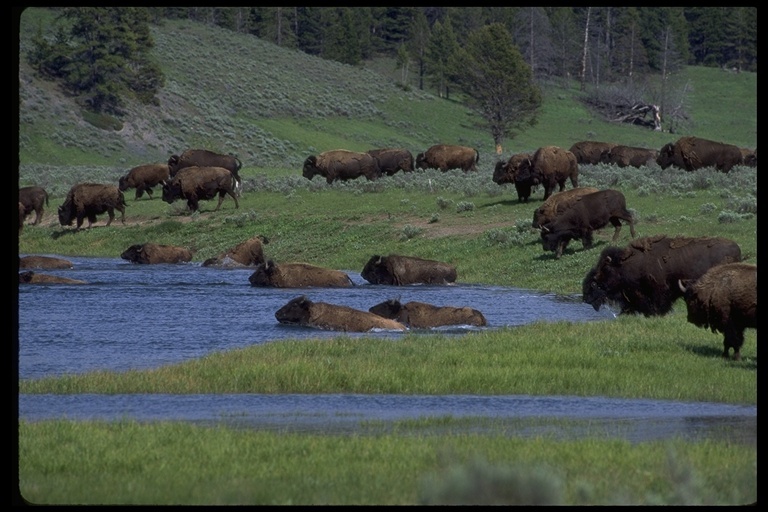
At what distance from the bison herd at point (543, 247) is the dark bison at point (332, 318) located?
0.05 feet

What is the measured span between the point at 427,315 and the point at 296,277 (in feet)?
22.3

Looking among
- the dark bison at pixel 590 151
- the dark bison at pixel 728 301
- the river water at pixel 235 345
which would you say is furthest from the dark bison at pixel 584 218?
the dark bison at pixel 590 151

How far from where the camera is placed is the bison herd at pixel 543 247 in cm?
1372

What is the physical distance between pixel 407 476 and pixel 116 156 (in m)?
66.9

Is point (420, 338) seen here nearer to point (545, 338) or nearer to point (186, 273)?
point (545, 338)

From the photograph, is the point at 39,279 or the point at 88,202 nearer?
the point at 39,279

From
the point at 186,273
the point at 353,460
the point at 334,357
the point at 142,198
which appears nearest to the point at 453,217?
the point at 186,273

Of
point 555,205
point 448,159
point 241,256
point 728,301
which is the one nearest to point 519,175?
point 555,205

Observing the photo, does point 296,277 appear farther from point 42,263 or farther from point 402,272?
point 42,263

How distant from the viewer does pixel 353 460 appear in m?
9.06

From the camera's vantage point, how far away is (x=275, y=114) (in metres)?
91.4

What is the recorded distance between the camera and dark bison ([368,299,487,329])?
1933 cm

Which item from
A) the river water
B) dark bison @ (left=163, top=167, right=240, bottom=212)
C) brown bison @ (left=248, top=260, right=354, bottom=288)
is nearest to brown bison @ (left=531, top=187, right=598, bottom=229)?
the river water

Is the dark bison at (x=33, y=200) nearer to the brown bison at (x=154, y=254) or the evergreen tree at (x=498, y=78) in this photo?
the brown bison at (x=154, y=254)
